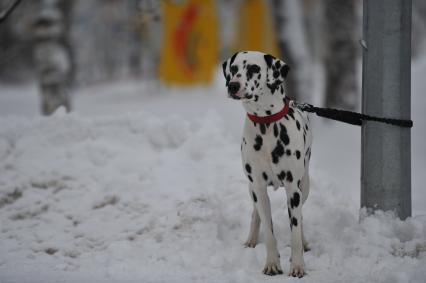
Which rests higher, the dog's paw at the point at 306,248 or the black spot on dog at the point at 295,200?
the black spot on dog at the point at 295,200

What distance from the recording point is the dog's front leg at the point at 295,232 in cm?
441

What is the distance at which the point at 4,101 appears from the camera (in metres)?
24.4

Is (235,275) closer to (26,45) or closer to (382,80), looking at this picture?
(382,80)

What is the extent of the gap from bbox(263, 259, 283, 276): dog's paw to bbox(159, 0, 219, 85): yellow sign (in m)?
15.5

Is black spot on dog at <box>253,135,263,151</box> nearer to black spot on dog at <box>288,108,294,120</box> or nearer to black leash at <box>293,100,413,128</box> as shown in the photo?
black spot on dog at <box>288,108,294,120</box>

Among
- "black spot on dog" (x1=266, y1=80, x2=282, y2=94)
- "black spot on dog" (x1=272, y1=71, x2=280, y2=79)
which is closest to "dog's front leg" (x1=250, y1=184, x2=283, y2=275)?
"black spot on dog" (x1=266, y1=80, x2=282, y2=94)

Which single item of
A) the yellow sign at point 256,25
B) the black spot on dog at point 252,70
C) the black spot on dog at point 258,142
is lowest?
the black spot on dog at point 258,142

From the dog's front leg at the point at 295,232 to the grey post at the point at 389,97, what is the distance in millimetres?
955

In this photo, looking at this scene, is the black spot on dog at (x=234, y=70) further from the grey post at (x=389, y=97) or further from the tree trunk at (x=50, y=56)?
the tree trunk at (x=50, y=56)

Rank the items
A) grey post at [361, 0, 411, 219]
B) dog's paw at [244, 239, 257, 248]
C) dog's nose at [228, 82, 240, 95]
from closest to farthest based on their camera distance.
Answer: dog's nose at [228, 82, 240, 95], grey post at [361, 0, 411, 219], dog's paw at [244, 239, 257, 248]

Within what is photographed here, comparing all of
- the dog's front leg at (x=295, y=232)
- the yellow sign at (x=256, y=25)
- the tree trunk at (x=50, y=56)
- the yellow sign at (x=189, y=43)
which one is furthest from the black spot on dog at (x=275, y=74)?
the yellow sign at (x=256, y=25)

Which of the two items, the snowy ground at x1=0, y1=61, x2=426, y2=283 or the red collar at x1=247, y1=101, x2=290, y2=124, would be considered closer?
the red collar at x1=247, y1=101, x2=290, y2=124

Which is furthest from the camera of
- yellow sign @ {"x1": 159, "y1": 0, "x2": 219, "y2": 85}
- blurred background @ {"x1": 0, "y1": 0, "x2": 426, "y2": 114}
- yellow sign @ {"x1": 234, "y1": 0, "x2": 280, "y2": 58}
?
yellow sign @ {"x1": 234, "y1": 0, "x2": 280, "y2": 58}

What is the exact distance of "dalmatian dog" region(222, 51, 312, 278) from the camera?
4285 mm
